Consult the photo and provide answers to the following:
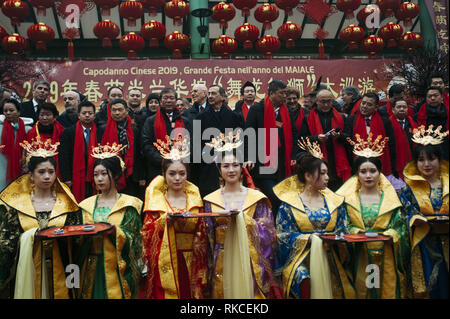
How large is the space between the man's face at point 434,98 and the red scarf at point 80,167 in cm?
373

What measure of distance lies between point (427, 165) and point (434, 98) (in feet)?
5.03

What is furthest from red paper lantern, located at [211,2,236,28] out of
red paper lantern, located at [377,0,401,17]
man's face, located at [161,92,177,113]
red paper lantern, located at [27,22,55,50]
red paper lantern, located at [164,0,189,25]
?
man's face, located at [161,92,177,113]

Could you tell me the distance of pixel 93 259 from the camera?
3.35 meters

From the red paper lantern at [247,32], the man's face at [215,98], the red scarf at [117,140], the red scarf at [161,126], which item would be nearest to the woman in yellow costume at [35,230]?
the red scarf at [117,140]

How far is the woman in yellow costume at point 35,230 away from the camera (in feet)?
10.2

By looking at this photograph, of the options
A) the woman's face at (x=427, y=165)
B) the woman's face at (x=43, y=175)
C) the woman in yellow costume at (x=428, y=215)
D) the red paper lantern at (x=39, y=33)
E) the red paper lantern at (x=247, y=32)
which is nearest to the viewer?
the woman in yellow costume at (x=428, y=215)

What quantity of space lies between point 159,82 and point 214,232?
405cm

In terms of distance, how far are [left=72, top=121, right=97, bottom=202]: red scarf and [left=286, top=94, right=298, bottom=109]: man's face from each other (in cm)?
237

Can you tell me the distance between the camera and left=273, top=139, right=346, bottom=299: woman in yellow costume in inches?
129

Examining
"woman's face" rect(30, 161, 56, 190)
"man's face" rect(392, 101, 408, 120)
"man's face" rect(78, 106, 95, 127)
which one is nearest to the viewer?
"woman's face" rect(30, 161, 56, 190)

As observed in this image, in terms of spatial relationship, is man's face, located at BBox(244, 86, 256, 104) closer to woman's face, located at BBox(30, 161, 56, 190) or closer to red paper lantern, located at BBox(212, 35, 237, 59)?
woman's face, located at BBox(30, 161, 56, 190)

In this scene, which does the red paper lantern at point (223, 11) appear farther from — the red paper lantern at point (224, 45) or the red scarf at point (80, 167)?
the red scarf at point (80, 167)

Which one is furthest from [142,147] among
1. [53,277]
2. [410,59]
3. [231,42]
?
[410,59]

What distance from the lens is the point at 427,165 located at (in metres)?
3.68
